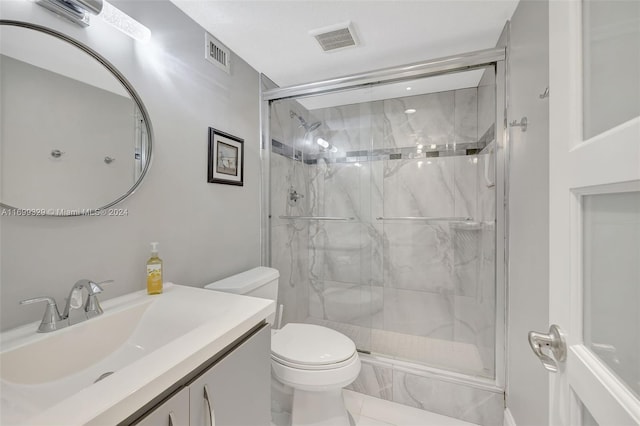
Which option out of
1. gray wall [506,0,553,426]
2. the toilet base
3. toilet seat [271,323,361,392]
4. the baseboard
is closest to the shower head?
gray wall [506,0,553,426]

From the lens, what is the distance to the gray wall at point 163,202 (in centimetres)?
83

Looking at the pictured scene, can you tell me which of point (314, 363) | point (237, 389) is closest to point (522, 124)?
point (314, 363)

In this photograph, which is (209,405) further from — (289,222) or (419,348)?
(419,348)

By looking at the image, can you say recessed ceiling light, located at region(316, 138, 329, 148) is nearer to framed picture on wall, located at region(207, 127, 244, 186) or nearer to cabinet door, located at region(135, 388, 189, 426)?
framed picture on wall, located at region(207, 127, 244, 186)

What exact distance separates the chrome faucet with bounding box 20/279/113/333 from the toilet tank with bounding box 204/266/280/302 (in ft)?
1.74

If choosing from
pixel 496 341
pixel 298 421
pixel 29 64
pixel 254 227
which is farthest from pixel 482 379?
pixel 29 64

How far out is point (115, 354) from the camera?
0.87 m

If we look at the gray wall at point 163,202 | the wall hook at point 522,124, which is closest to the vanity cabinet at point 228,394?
the gray wall at point 163,202

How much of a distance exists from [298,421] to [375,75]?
84.5 inches

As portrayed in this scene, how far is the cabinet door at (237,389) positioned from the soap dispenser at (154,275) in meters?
0.50

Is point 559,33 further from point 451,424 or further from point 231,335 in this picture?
point 451,424

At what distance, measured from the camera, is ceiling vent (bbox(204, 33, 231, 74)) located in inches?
59.4

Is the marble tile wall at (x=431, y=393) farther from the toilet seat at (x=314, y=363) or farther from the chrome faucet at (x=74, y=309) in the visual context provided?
the chrome faucet at (x=74, y=309)

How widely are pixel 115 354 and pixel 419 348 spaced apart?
6.07ft
